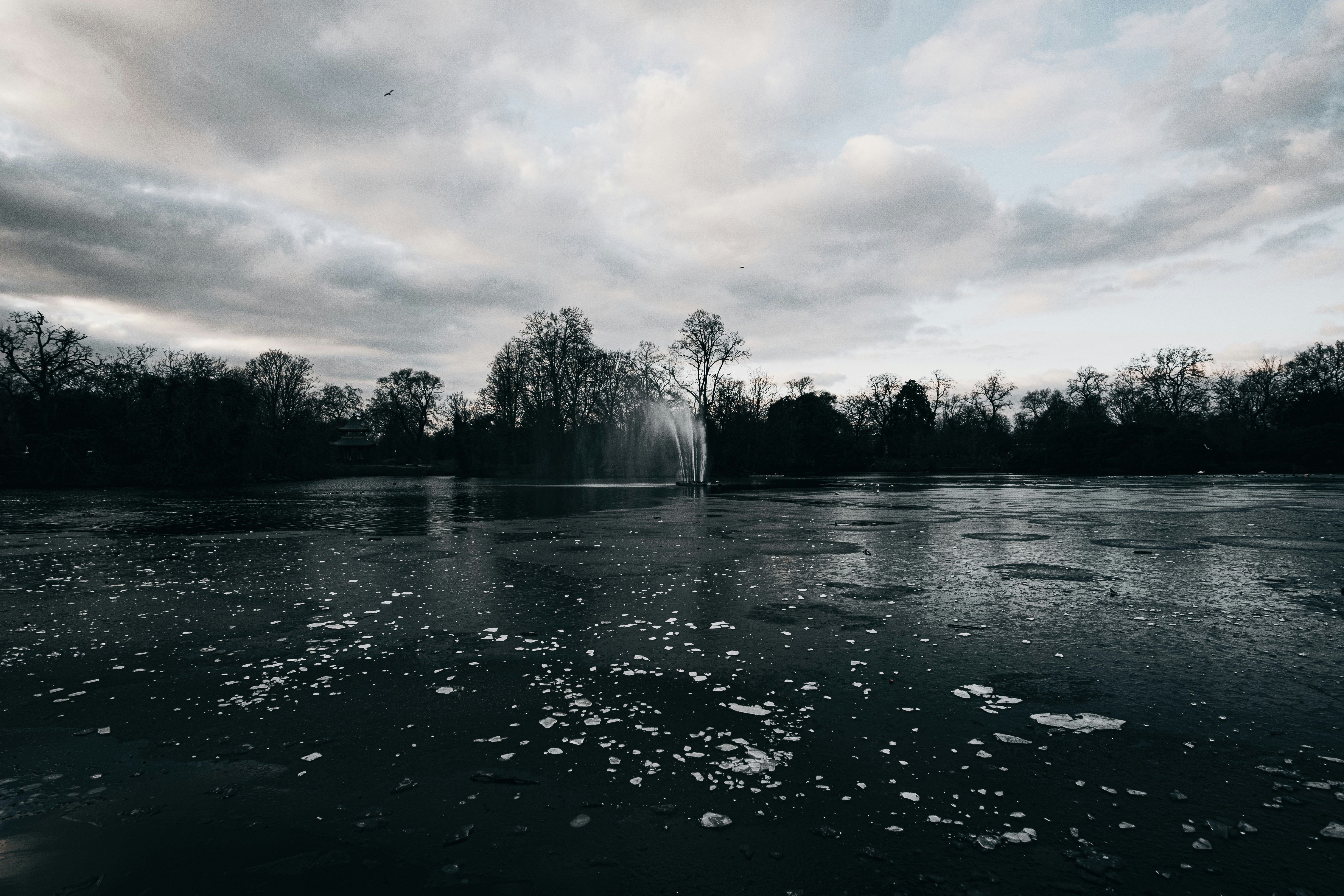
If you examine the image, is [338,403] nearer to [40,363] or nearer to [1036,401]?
[40,363]

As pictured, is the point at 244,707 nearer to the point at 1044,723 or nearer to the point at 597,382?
the point at 1044,723

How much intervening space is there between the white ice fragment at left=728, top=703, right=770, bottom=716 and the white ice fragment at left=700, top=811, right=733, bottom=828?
4.31 feet

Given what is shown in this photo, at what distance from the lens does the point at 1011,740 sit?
4.15 meters

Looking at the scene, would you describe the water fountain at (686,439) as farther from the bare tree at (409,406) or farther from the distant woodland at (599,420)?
the bare tree at (409,406)

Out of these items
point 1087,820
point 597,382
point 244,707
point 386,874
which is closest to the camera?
point 386,874

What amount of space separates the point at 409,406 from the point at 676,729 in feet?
315

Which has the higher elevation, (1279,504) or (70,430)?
(70,430)

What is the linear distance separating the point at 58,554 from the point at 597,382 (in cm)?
4671

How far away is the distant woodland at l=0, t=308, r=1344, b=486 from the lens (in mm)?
45312

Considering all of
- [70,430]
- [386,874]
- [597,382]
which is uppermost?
[597,382]

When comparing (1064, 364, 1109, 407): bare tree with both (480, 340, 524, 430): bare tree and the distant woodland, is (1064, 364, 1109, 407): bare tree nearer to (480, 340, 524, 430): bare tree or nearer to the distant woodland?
the distant woodland

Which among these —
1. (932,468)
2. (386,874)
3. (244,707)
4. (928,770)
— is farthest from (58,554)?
(932,468)

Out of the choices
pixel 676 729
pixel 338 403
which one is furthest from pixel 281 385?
pixel 676 729

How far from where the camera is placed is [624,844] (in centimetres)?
308
